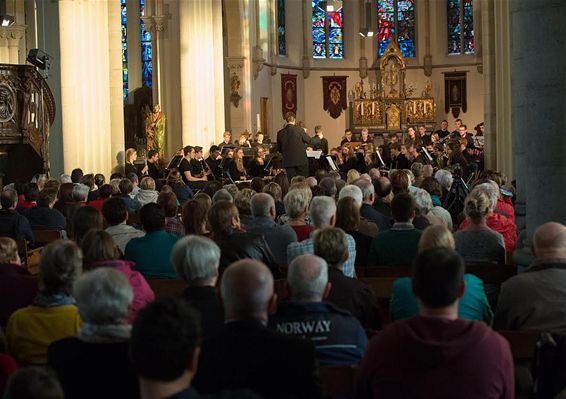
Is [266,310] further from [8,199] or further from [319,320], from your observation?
[8,199]

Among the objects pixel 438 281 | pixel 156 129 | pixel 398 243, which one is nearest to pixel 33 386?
pixel 438 281

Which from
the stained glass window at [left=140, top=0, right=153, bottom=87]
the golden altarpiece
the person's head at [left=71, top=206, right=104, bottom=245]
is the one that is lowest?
the person's head at [left=71, top=206, right=104, bottom=245]

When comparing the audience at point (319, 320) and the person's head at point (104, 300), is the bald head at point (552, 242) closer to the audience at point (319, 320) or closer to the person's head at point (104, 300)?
the audience at point (319, 320)

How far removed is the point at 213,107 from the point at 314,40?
1678 centimetres

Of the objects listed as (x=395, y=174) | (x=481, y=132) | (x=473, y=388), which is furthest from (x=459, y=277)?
(x=481, y=132)

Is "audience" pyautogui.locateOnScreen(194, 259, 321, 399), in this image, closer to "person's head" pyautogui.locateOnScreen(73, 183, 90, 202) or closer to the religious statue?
"person's head" pyautogui.locateOnScreen(73, 183, 90, 202)

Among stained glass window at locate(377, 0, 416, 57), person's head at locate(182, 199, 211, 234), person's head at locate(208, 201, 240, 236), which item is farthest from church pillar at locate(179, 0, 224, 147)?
stained glass window at locate(377, 0, 416, 57)

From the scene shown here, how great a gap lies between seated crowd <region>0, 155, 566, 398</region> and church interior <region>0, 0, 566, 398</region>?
0.05 feet

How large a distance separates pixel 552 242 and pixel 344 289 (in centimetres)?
112

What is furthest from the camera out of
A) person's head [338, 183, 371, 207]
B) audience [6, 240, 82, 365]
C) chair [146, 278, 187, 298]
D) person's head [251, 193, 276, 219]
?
person's head [338, 183, 371, 207]

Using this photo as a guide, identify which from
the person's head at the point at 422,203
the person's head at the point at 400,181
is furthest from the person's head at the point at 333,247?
the person's head at the point at 400,181

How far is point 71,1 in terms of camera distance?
19031 millimetres

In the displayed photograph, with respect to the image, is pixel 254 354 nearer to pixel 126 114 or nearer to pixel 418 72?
pixel 126 114

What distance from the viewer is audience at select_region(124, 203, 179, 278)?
26.0ft
